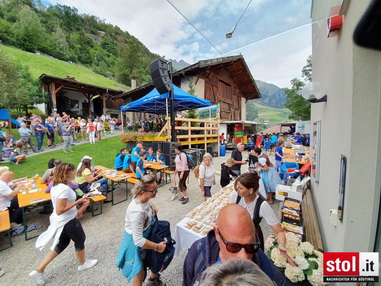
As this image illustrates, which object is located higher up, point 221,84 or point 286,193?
point 221,84

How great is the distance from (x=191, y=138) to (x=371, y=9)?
959cm

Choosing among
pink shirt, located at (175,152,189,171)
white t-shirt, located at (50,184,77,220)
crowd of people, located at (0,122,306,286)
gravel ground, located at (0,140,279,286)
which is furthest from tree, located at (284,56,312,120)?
white t-shirt, located at (50,184,77,220)

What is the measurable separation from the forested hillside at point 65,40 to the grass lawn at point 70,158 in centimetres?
4117

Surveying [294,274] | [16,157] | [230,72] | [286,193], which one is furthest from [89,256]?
[230,72]

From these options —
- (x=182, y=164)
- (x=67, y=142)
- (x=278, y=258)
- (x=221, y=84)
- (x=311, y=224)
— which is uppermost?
Result: (x=221, y=84)

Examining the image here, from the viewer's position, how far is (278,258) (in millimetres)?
1902

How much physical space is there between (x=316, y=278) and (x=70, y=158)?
1041 cm

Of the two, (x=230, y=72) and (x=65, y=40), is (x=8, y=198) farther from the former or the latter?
(x=65, y=40)

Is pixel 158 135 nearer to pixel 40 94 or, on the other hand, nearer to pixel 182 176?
pixel 182 176

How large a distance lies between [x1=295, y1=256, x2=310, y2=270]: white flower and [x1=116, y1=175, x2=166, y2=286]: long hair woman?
1562 mm

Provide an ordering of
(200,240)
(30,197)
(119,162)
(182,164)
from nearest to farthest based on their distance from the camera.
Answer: (200,240) < (30,197) < (182,164) < (119,162)

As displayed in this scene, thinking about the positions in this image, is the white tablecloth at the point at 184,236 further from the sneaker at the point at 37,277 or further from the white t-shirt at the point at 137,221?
the sneaker at the point at 37,277

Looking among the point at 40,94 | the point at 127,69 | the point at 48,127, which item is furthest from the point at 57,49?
the point at 48,127

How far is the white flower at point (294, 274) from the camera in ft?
5.58
